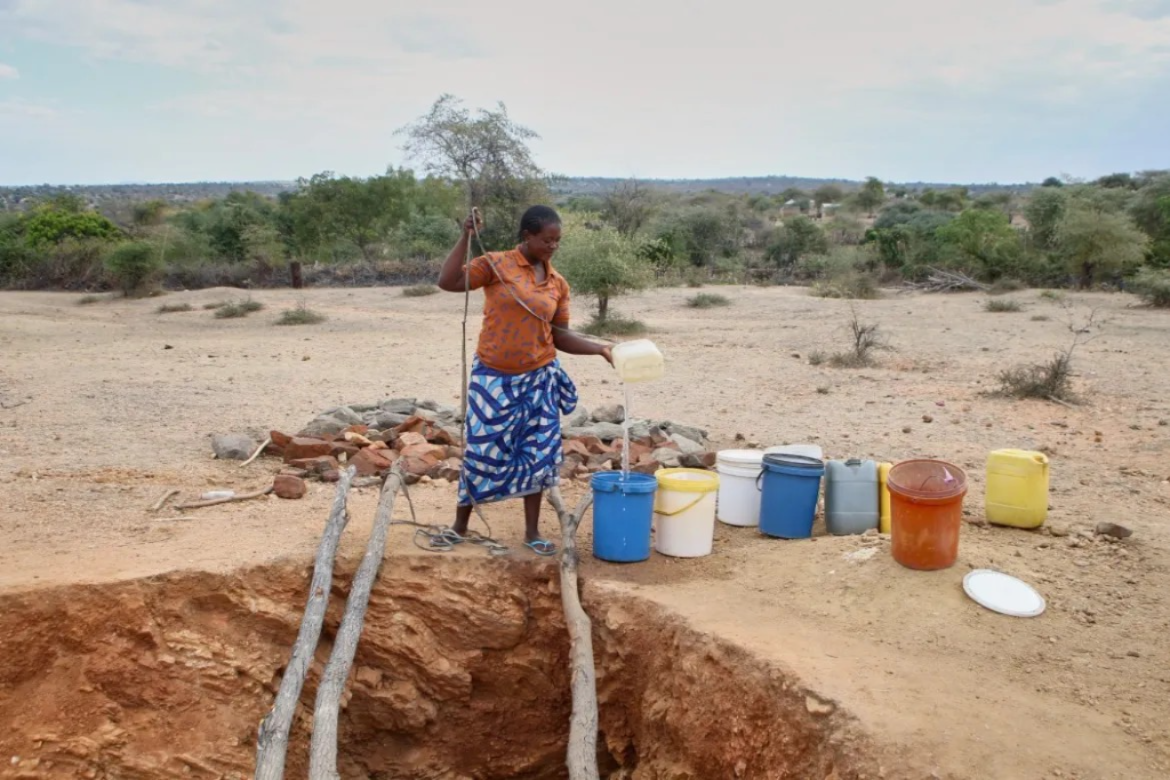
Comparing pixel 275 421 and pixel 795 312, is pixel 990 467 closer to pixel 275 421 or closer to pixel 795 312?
pixel 275 421

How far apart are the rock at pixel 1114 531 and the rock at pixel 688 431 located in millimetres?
2724

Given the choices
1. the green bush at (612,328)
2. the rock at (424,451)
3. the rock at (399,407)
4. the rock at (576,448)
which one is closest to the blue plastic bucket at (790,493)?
the rock at (576,448)

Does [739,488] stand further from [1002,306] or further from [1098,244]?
[1098,244]

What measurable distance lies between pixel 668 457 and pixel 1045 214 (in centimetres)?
1789

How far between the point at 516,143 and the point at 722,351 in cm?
1153

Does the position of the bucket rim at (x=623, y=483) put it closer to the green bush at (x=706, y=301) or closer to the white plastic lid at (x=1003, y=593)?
the white plastic lid at (x=1003, y=593)

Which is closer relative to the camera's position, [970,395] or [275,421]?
[275,421]

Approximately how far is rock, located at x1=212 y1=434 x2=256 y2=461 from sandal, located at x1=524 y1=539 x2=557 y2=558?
2.48m

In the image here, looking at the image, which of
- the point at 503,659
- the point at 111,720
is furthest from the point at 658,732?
the point at 111,720

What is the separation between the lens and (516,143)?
21453 mm

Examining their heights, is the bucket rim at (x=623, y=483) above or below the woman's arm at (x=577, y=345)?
below

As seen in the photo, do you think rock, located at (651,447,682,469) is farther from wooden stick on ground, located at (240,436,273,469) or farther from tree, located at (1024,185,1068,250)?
tree, located at (1024,185,1068,250)

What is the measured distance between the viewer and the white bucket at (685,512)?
424 cm

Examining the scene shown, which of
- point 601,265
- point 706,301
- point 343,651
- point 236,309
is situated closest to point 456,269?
point 343,651
